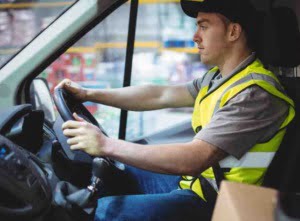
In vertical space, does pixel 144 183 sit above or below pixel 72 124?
below

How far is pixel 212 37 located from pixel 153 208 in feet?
2.19

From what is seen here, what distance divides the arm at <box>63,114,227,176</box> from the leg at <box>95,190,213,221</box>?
0.16m

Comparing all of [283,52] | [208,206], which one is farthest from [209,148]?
[283,52]

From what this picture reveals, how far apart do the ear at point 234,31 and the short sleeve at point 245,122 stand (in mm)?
253

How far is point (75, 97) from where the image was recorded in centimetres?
200

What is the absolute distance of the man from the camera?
1542mm

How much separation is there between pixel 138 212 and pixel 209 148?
0.32 m

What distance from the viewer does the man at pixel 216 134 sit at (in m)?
1.54

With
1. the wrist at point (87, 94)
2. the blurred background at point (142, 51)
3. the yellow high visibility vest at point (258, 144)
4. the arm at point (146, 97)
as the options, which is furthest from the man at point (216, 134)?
the blurred background at point (142, 51)

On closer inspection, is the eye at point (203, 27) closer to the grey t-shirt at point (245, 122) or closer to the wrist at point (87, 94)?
the grey t-shirt at point (245, 122)

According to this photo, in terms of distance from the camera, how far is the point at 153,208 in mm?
1634

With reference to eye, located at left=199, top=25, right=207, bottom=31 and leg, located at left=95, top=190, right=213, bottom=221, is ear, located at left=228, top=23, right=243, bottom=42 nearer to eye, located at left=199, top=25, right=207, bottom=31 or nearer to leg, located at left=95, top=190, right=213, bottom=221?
eye, located at left=199, top=25, right=207, bottom=31

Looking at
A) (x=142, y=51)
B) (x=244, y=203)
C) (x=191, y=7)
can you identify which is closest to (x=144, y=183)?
(x=191, y=7)

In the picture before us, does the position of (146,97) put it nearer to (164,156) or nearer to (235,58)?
(235,58)
